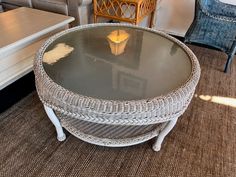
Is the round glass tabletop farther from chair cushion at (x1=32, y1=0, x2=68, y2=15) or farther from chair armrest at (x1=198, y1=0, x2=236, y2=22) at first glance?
chair armrest at (x1=198, y1=0, x2=236, y2=22)

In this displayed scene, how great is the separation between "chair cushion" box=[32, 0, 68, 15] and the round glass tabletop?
69 cm

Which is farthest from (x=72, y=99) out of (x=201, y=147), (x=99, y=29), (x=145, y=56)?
(x=201, y=147)

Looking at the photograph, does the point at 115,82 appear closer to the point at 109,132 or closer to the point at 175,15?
the point at 109,132

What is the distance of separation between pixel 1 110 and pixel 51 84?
68 centimetres

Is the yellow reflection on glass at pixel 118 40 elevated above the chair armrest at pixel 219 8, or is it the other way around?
the chair armrest at pixel 219 8

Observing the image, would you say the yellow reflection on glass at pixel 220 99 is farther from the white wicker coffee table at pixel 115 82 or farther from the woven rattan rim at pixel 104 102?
the woven rattan rim at pixel 104 102

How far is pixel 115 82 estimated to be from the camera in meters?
1.01

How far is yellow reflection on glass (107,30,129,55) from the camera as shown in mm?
1252

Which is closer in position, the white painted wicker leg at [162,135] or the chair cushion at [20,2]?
the white painted wicker leg at [162,135]

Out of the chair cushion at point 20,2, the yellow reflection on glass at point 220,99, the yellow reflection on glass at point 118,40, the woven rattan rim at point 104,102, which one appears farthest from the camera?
the chair cushion at point 20,2

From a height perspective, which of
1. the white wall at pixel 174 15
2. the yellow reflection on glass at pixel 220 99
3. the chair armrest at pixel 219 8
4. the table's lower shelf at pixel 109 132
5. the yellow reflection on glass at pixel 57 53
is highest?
the chair armrest at pixel 219 8

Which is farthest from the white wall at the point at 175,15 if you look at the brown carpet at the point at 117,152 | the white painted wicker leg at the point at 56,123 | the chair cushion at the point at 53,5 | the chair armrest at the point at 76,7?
the white painted wicker leg at the point at 56,123

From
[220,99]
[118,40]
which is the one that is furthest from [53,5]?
[220,99]

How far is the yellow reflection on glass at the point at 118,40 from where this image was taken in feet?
4.11
